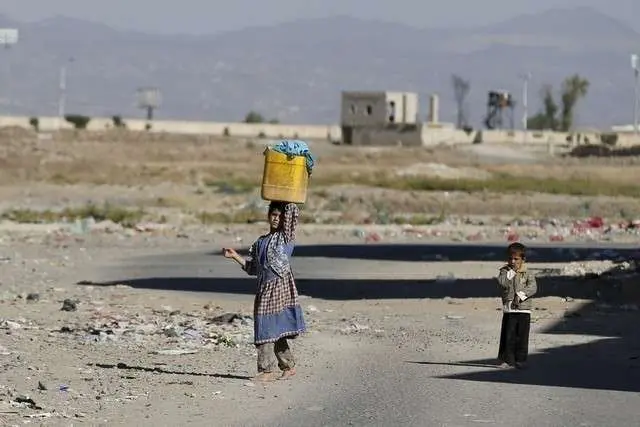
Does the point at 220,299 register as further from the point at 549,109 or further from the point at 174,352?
the point at 549,109

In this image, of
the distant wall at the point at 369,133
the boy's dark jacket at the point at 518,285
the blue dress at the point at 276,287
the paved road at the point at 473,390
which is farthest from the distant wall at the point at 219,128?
the blue dress at the point at 276,287

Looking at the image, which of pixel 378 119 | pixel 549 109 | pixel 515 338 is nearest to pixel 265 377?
pixel 515 338

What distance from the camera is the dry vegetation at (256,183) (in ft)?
181

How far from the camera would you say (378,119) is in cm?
12494

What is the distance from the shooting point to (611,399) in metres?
13.2

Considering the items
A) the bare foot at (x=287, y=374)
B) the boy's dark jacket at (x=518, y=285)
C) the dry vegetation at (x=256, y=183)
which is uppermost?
the boy's dark jacket at (x=518, y=285)

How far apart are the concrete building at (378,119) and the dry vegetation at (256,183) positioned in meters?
14.6

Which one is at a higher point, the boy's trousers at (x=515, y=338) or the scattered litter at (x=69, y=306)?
the boy's trousers at (x=515, y=338)

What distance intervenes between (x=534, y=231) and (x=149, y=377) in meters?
32.2

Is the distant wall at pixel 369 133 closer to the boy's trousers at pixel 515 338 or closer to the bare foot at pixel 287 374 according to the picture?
the boy's trousers at pixel 515 338

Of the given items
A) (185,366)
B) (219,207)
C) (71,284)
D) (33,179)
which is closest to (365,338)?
(185,366)

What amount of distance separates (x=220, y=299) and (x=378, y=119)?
101590mm

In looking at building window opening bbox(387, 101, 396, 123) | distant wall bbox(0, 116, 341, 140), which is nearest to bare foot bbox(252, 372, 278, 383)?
building window opening bbox(387, 101, 396, 123)

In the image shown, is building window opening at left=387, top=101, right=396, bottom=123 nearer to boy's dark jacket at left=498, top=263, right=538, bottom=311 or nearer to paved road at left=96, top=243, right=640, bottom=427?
paved road at left=96, top=243, right=640, bottom=427
